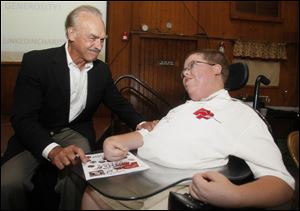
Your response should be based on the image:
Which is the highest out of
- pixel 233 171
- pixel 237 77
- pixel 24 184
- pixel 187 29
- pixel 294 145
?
pixel 187 29

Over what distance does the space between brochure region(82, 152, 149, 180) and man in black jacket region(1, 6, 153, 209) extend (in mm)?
50

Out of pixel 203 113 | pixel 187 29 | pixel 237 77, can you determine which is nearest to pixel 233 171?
pixel 203 113

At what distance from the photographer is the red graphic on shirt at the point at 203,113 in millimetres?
968

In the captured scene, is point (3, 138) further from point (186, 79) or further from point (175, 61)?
point (175, 61)

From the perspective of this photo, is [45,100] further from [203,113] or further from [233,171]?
[233,171]

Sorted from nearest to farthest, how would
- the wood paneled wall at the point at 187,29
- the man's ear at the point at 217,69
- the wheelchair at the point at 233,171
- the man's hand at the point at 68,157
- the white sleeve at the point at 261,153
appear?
1. the wheelchair at the point at 233,171
2. the white sleeve at the point at 261,153
3. the man's hand at the point at 68,157
4. the man's ear at the point at 217,69
5. the wood paneled wall at the point at 187,29

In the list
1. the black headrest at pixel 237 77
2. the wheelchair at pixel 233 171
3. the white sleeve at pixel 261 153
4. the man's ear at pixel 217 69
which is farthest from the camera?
the black headrest at pixel 237 77

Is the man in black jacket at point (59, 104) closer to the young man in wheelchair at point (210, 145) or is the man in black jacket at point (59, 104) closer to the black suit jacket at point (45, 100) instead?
the black suit jacket at point (45, 100)

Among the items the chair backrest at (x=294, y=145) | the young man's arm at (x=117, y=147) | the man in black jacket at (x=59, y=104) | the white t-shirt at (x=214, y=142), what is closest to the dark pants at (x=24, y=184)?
the man in black jacket at (x=59, y=104)

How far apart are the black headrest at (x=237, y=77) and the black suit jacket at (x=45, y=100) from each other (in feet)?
1.55

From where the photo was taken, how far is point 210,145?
0.91 metres

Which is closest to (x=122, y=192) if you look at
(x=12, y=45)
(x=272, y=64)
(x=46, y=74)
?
(x=46, y=74)

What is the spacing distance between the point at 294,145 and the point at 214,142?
0.73 feet

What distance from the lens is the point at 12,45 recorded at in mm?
1594
